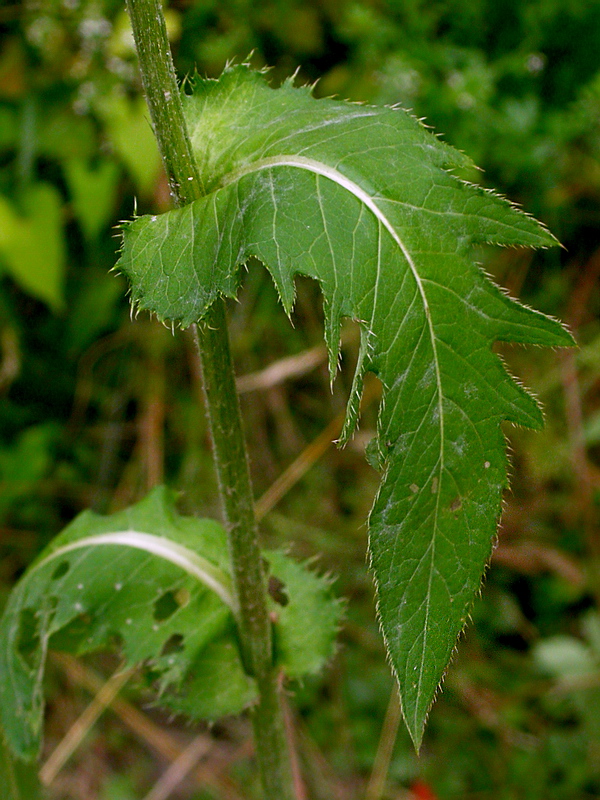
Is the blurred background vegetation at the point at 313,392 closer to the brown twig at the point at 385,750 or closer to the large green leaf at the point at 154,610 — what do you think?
the brown twig at the point at 385,750

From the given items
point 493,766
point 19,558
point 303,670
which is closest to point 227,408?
point 303,670

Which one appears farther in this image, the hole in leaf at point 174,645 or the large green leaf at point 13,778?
the large green leaf at point 13,778

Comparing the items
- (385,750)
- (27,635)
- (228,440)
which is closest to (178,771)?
(385,750)

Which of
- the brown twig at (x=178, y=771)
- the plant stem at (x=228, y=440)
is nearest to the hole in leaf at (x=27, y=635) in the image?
the plant stem at (x=228, y=440)

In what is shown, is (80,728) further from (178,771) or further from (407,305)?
(407,305)

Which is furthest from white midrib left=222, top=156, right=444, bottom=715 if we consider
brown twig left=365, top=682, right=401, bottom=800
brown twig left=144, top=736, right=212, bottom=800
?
brown twig left=144, top=736, right=212, bottom=800

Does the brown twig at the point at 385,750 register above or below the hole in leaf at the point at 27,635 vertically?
below

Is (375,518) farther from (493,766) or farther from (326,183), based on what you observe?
(493,766)
